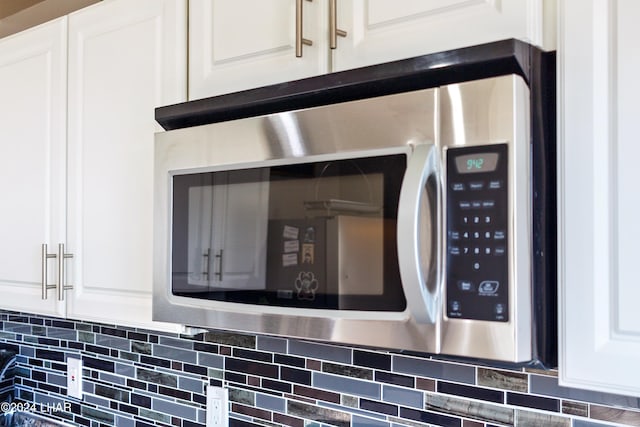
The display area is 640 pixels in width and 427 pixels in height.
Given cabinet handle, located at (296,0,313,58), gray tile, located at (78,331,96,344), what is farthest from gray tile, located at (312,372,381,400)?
gray tile, located at (78,331,96,344)

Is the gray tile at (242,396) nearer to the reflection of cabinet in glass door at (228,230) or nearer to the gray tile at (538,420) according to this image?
the reflection of cabinet in glass door at (228,230)

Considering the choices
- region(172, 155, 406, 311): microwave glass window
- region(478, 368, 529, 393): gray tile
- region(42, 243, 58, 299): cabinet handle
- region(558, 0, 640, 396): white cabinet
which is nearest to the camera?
region(558, 0, 640, 396): white cabinet

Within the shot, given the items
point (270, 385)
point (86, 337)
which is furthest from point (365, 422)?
point (86, 337)

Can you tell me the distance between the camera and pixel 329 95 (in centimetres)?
89

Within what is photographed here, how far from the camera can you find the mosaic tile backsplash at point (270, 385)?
1.06 m

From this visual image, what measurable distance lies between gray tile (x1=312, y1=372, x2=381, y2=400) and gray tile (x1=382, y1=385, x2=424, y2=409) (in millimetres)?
19

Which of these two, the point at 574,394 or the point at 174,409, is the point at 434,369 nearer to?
the point at 574,394

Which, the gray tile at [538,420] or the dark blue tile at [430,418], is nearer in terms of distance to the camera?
the gray tile at [538,420]

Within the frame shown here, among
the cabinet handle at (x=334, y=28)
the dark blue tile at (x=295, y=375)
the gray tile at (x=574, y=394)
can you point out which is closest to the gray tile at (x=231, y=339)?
the dark blue tile at (x=295, y=375)

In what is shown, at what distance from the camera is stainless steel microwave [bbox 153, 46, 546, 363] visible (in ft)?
2.33

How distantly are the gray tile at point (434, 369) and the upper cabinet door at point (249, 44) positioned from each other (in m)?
0.60

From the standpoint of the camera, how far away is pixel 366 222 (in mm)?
807

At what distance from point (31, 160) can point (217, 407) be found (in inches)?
30.9

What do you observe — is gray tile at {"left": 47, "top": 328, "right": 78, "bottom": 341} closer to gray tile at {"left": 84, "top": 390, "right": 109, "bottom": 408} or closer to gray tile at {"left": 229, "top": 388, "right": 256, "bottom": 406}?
gray tile at {"left": 84, "top": 390, "right": 109, "bottom": 408}
